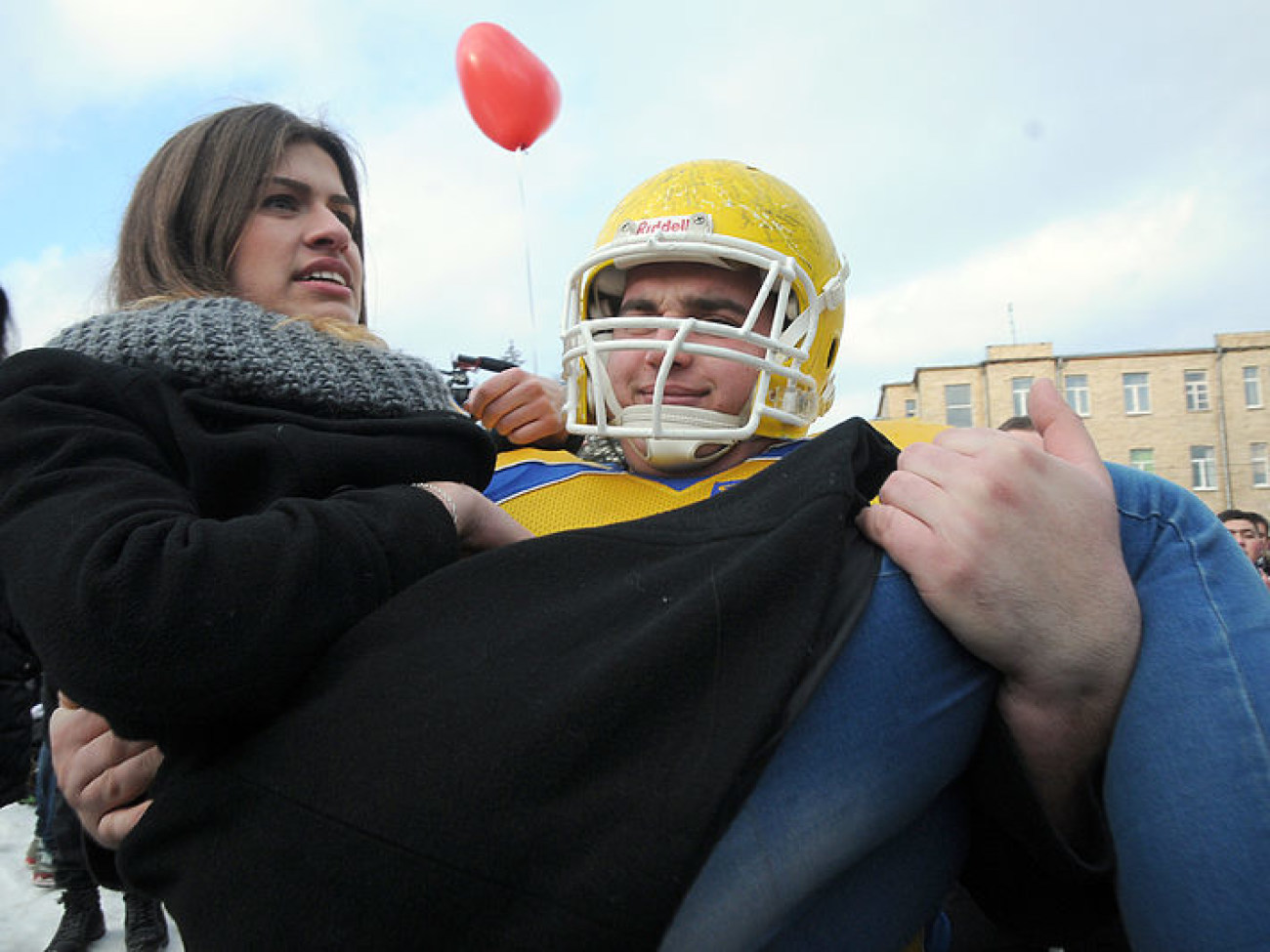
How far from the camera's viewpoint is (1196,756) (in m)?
0.87

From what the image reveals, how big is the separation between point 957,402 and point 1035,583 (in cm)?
3178

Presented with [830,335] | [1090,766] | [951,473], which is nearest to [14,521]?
[951,473]

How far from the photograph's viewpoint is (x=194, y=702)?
82 centimetres

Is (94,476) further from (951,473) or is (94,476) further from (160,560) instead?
(951,473)

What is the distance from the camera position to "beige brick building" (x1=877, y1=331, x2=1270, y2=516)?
2962cm

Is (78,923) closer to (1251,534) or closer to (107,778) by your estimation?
(107,778)

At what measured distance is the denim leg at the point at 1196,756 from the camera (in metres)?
0.83

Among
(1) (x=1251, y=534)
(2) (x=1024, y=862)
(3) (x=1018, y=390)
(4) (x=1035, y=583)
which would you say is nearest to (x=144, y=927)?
(2) (x=1024, y=862)

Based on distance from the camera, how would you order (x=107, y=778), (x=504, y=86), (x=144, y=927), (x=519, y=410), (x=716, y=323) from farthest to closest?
(x=504, y=86) < (x=144, y=927) < (x=519, y=410) < (x=716, y=323) < (x=107, y=778)

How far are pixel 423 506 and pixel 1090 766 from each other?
845mm

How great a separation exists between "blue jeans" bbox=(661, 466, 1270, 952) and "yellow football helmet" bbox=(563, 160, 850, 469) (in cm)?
86

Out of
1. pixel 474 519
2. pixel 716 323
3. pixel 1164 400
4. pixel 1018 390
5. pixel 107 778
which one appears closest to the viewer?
pixel 107 778

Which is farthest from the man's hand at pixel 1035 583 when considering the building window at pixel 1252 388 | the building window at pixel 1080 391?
the building window at pixel 1252 388

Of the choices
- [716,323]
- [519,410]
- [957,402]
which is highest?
[957,402]
